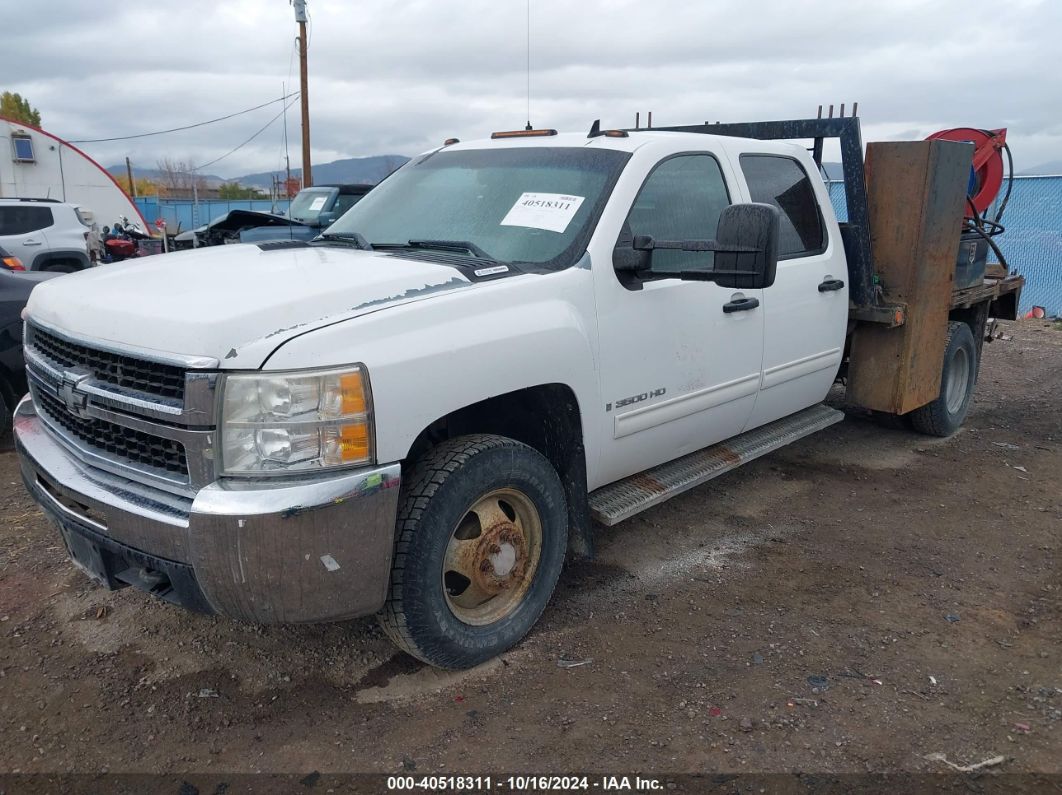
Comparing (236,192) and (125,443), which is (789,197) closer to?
(125,443)

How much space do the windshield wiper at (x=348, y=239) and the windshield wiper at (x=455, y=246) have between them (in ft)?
0.75

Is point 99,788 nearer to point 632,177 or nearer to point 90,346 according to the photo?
point 90,346

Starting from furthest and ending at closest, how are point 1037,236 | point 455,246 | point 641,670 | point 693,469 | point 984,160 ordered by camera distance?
point 1037,236
point 984,160
point 693,469
point 455,246
point 641,670

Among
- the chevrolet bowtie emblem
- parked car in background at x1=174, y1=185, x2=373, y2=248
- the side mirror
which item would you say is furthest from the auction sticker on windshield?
parked car in background at x1=174, y1=185, x2=373, y2=248

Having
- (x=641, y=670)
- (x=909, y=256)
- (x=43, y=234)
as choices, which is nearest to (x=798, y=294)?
(x=909, y=256)

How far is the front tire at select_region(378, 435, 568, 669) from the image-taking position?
2.78 metres

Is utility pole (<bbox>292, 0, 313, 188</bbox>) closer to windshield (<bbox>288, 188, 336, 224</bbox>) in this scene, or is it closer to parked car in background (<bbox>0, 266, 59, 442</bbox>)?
windshield (<bbox>288, 188, 336, 224</bbox>)

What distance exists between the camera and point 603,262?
132 inches

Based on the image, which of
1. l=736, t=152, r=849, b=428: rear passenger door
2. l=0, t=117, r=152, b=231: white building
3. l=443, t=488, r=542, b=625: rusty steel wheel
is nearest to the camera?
l=443, t=488, r=542, b=625: rusty steel wheel

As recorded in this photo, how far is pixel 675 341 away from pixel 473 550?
1327 mm

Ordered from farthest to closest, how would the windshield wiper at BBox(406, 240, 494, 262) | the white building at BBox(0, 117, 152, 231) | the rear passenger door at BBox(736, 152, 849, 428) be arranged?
the white building at BBox(0, 117, 152, 231)
the rear passenger door at BBox(736, 152, 849, 428)
the windshield wiper at BBox(406, 240, 494, 262)

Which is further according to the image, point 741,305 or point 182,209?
point 182,209

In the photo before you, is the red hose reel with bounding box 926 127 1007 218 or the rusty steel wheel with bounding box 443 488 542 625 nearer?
the rusty steel wheel with bounding box 443 488 542 625

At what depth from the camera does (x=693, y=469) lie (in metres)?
4.12
